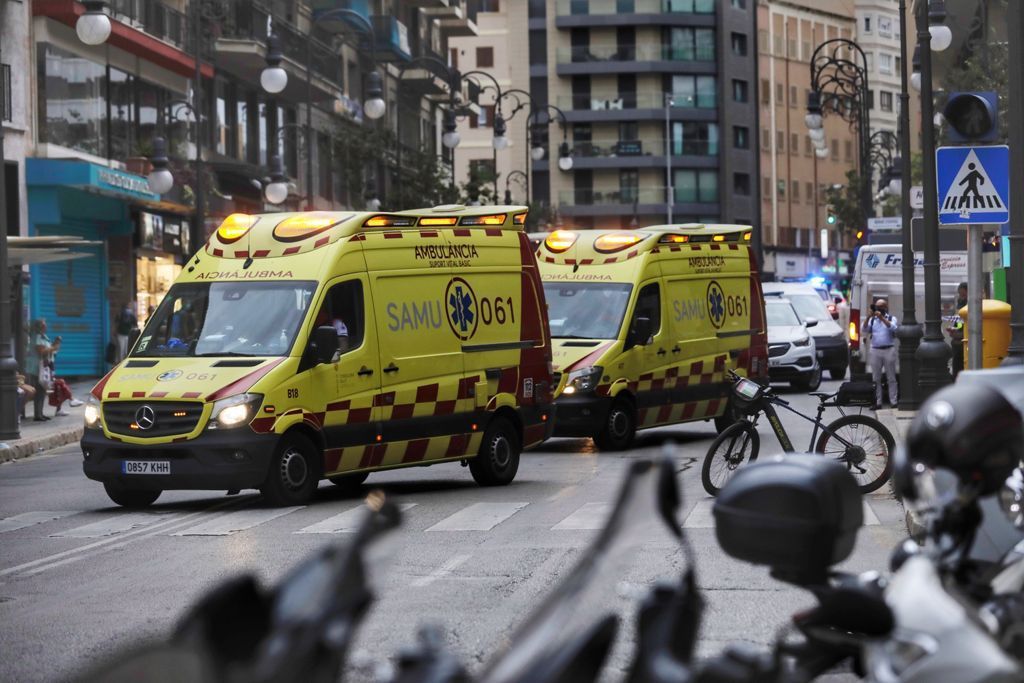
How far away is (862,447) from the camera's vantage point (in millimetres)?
16125

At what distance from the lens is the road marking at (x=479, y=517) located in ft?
44.4

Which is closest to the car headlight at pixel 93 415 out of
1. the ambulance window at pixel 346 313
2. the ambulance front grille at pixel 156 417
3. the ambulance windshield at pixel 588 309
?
the ambulance front grille at pixel 156 417

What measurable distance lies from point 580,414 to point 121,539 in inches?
349

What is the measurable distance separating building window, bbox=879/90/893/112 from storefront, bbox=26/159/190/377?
8973 centimetres

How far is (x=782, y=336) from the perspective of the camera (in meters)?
35.1

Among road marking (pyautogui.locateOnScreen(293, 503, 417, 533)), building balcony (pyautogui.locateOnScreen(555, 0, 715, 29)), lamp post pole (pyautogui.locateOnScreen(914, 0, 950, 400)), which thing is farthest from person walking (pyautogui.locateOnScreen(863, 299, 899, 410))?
building balcony (pyautogui.locateOnScreen(555, 0, 715, 29))

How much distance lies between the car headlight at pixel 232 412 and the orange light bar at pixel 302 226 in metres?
1.80

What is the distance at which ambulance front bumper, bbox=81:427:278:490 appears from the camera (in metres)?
14.8

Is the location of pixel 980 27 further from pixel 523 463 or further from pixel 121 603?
pixel 121 603

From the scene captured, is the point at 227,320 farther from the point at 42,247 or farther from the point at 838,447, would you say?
the point at 42,247

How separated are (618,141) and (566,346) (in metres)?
88.2

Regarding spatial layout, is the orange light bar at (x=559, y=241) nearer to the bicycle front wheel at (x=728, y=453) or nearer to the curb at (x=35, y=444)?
the curb at (x=35, y=444)

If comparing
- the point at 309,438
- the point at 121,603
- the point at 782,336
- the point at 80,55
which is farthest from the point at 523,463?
the point at 80,55

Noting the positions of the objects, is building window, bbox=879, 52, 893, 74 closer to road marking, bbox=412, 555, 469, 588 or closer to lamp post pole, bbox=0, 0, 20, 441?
lamp post pole, bbox=0, 0, 20, 441
